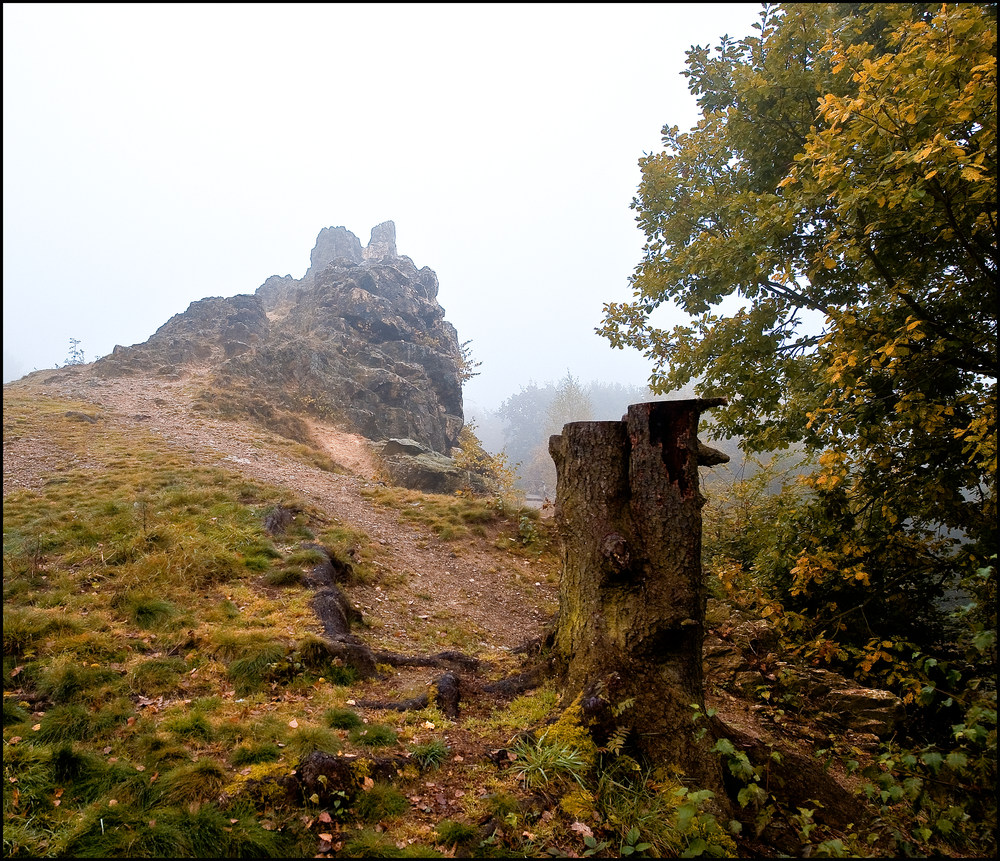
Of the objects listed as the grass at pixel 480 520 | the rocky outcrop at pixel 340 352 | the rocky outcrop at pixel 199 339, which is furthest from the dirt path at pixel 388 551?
the rocky outcrop at pixel 340 352

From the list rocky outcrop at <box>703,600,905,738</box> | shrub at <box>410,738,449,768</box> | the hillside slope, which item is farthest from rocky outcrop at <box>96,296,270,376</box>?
rocky outcrop at <box>703,600,905,738</box>

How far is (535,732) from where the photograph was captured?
12.2 ft

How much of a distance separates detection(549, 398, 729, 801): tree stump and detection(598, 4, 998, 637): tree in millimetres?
1313

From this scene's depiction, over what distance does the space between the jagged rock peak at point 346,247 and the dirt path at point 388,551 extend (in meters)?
32.5

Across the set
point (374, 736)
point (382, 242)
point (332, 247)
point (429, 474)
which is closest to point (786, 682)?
point (374, 736)

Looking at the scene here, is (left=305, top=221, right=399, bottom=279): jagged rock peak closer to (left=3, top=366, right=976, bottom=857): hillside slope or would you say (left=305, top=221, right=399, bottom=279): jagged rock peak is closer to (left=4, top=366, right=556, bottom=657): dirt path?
(left=4, top=366, right=556, bottom=657): dirt path

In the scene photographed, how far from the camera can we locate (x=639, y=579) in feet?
12.7

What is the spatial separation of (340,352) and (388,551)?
2270cm

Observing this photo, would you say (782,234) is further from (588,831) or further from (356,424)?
(356,424)

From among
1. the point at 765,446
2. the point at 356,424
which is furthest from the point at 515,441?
the point at 765,446

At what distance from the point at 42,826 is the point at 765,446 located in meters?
7.47

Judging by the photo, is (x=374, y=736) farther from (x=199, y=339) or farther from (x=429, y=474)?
(x=199, y=339)

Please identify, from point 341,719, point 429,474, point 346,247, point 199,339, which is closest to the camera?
point 341,719

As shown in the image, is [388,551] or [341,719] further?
[388,551]
